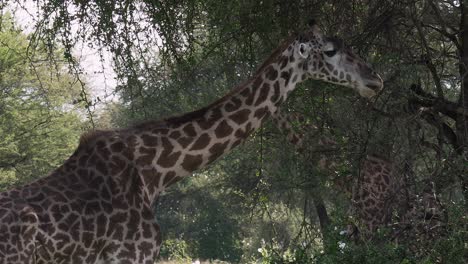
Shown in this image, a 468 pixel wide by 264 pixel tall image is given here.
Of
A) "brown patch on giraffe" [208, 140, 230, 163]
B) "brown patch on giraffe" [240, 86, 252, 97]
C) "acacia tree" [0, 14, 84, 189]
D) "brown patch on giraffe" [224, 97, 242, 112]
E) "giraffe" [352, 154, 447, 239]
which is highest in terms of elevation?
"acacia tree" [0, 14, 84, 189]

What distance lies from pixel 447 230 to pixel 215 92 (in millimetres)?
9887

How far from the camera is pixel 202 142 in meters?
8.80

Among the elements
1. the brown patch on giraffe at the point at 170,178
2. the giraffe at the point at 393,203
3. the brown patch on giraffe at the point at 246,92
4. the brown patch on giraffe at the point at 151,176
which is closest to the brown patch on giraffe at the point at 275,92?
the brown patch on giraffe at the point at 246,92

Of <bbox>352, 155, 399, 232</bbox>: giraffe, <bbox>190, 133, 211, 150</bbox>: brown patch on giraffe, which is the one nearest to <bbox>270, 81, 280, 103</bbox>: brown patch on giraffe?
<bbox>190, 133, 211, 150</bbox>: brown patch on giraffe


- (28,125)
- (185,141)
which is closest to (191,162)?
(185,141)

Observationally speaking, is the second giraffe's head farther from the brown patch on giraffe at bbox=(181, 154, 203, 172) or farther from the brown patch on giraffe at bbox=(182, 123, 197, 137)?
the brown patch on giraffe at bbox=(181, 154, 203, 172)

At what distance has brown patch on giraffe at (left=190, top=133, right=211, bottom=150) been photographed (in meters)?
8.77

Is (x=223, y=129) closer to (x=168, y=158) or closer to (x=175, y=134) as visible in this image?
→ (x=175, y=134)

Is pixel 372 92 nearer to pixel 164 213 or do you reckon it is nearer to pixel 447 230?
pixel 447 230

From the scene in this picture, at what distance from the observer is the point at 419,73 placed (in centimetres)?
1023

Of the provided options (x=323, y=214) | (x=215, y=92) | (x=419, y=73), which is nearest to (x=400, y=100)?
(x=419, y=73)

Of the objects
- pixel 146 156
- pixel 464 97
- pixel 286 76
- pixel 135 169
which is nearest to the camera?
pixel 135 169

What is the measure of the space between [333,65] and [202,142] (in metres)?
1.45

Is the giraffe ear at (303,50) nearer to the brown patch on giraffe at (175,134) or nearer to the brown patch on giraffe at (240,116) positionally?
the brown patch on giraffe at (240,116)
